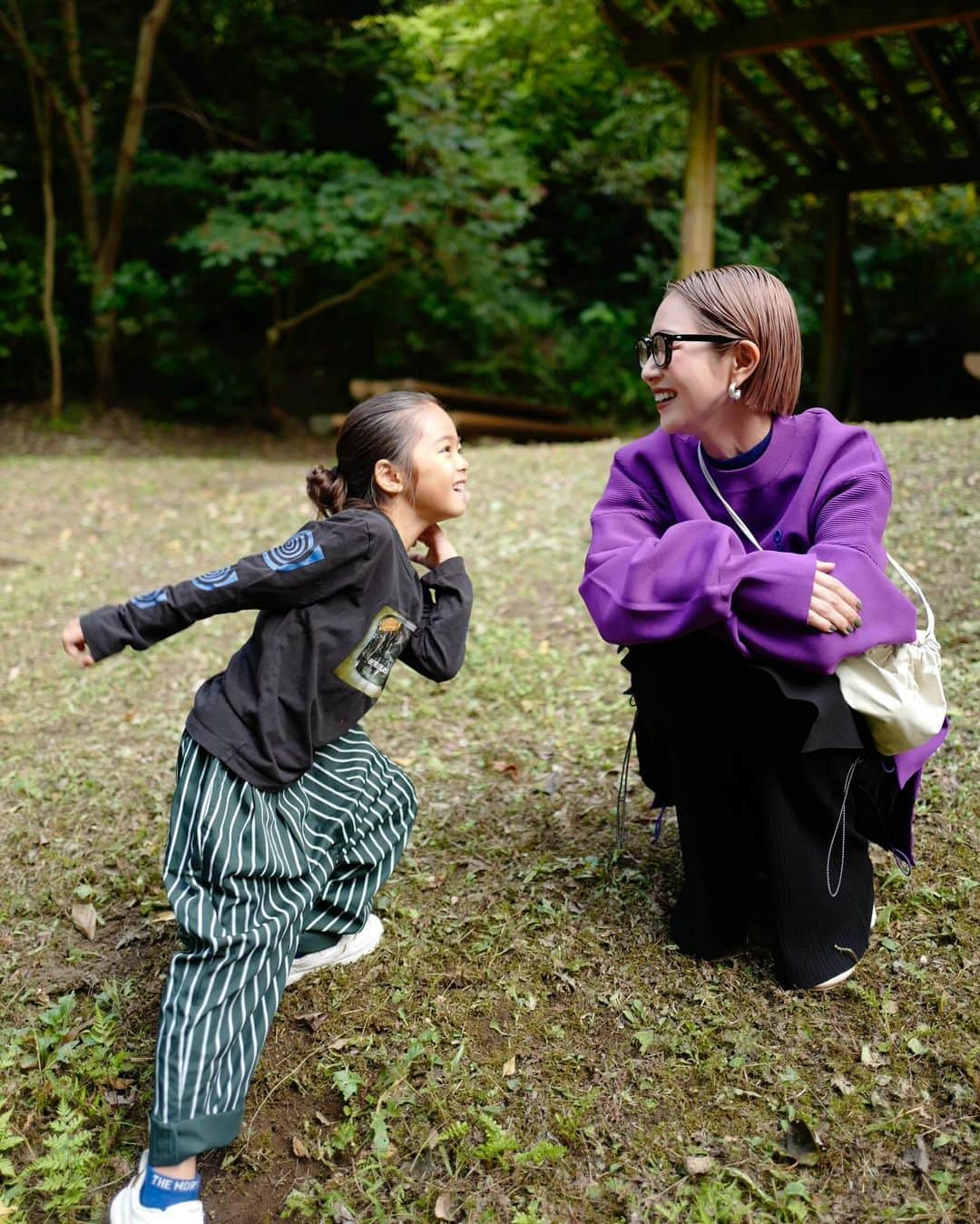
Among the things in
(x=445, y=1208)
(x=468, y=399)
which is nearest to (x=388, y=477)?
(x=445, y=1208)

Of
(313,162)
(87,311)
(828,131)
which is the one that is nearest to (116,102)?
(87,311)

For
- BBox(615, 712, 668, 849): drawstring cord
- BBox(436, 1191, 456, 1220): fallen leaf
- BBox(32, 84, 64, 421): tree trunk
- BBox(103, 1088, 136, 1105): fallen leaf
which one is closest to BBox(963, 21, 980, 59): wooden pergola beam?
BBox(615, 712, 668, 849): drawstring cord

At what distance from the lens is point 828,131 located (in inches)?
349

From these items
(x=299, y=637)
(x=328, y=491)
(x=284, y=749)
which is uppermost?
(x=328, y=491)

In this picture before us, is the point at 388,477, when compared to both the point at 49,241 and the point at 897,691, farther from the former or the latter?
the point at 49,241

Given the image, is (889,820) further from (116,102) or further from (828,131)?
(116,102)

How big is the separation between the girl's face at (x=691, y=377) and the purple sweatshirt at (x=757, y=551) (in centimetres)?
13

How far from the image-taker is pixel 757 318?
223 cm

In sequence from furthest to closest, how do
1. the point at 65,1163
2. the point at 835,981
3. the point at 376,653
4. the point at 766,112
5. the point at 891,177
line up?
the point at 891,177 → the point at 766,112 → the point at 835,981 → the point at 376,653 → the point at 65,1163

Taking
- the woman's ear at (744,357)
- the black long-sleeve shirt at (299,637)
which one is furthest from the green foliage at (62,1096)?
the woman's ear at (744,357)

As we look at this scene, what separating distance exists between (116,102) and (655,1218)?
12655 millimetres

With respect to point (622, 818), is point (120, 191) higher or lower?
higher

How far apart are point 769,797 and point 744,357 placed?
933mm

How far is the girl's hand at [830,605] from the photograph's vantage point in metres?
2.05
